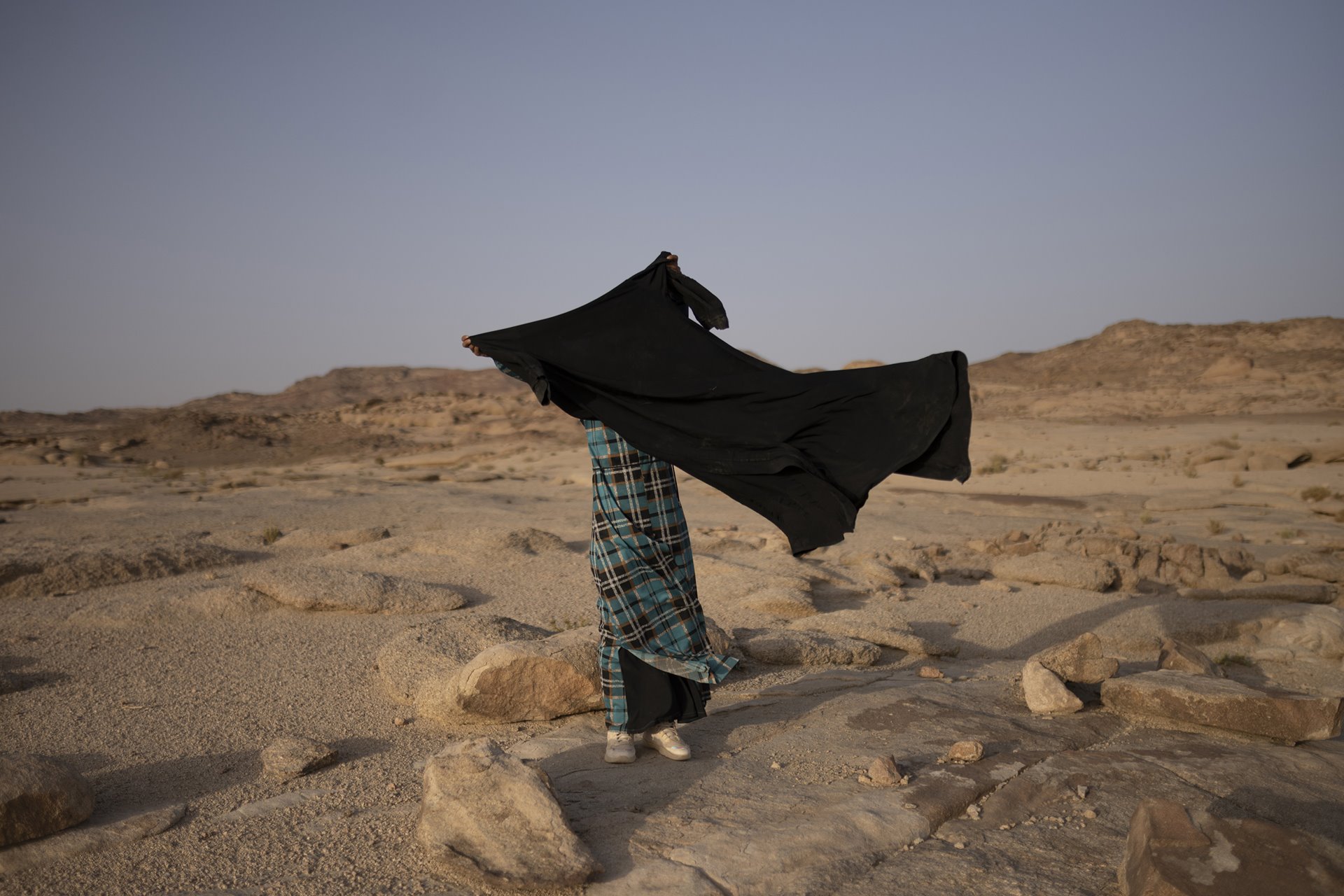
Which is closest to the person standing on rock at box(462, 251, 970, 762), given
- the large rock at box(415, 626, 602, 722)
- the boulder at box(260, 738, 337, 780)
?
the large rock at box(415, 626, 602, 722)

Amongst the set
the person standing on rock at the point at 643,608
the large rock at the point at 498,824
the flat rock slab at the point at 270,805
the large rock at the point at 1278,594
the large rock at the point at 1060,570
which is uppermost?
the person standing on rock at the point at 643,608

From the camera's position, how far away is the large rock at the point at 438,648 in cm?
498

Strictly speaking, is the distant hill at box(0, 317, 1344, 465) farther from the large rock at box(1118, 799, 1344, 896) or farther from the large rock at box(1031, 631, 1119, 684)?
the large rock at box(1118, 799, 1344, 896)

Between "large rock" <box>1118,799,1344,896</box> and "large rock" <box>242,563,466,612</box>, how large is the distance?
5628 millimetres

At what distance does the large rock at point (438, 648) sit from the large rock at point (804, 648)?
134 centimetres

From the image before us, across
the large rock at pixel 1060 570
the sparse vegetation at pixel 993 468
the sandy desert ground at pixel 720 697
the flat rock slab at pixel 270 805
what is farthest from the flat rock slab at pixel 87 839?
the sparse vegetation at pixel 993 468

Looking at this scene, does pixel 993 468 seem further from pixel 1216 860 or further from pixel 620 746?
pixel 1216 860

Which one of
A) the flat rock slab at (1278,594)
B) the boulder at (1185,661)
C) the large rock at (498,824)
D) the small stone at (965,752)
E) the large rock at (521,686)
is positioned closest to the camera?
the large rock at (498,824)

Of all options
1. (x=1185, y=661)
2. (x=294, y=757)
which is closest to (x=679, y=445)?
(x=294, y=757)

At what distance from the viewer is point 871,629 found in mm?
6359

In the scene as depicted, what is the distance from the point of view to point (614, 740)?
3838mm

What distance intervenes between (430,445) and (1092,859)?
3222cm

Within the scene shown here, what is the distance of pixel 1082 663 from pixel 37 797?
15.0ft

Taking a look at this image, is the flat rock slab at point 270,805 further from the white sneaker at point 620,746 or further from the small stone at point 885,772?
the small stone at point 885,772
